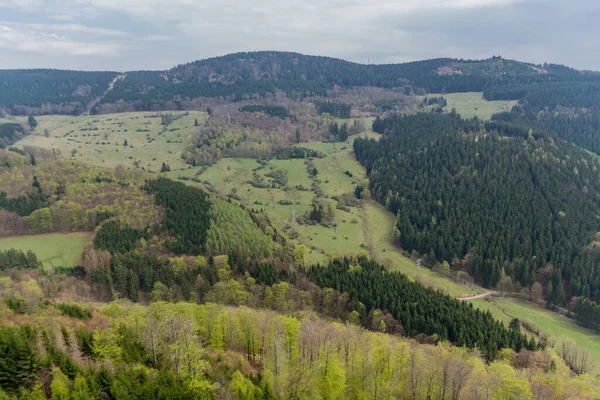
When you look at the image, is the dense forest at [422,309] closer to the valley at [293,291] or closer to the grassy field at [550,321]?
the valley at [293,291]

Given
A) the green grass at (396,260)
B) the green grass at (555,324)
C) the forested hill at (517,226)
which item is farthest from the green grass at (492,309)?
the forested hill at (517,226)

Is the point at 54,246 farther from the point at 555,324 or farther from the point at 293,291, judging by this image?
the point at 555,324

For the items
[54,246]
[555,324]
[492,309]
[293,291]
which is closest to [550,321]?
[555,324]

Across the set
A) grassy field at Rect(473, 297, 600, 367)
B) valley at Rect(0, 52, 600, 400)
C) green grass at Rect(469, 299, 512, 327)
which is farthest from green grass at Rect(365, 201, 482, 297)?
grassy field at Rect(473, 297, 600, 367)

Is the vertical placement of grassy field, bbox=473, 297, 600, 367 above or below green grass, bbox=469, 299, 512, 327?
below

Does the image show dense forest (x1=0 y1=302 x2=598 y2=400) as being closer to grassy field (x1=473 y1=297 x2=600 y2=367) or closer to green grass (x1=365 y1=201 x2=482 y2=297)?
grassy field (x1=473 y1=297 x2=600 y2=367)

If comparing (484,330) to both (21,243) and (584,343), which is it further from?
(21,243)

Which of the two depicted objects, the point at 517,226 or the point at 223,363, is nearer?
the point at 223,363
